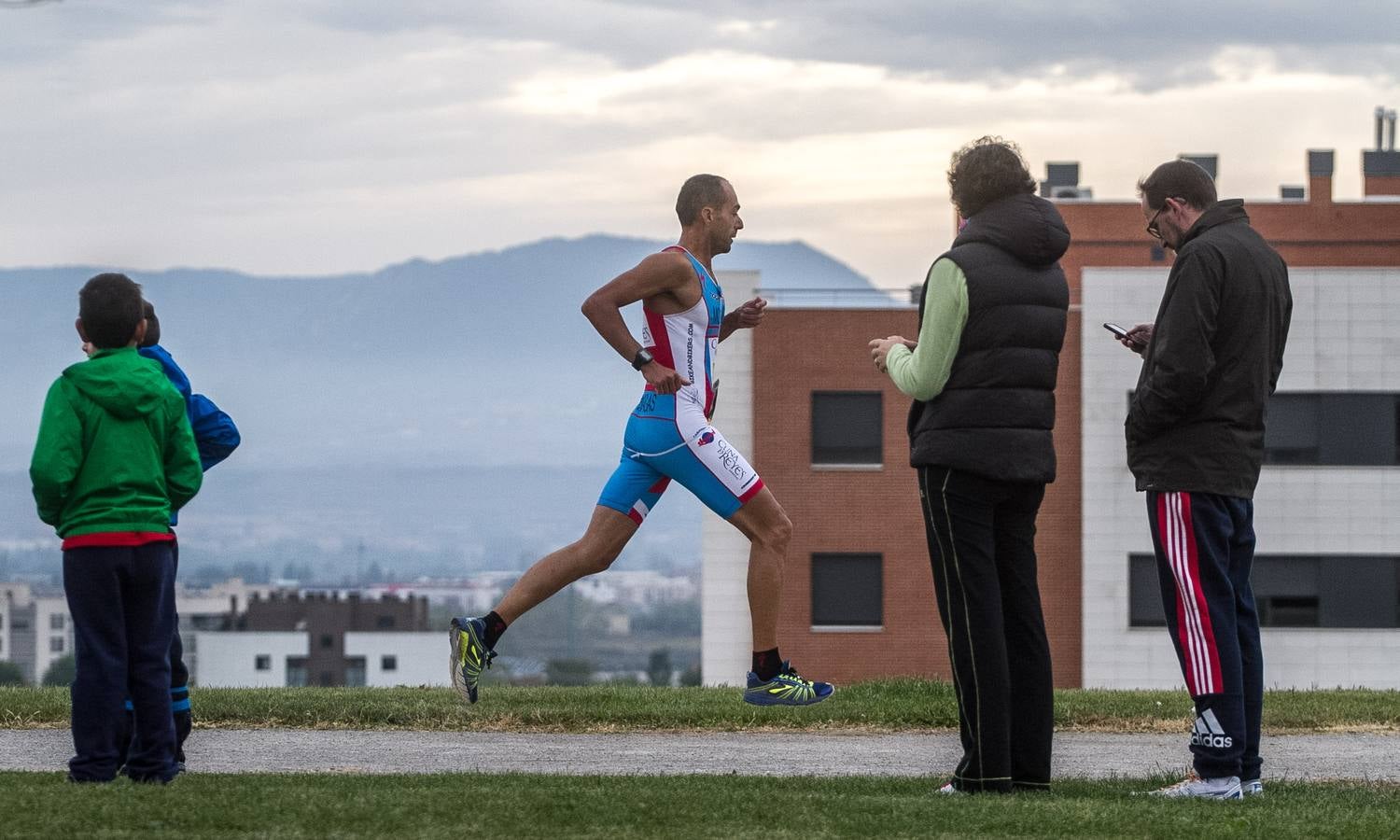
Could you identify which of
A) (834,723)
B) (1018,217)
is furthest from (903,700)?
(1018,217)

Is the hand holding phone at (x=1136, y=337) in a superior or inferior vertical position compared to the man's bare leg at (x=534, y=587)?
superior

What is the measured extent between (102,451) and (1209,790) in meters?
3.76

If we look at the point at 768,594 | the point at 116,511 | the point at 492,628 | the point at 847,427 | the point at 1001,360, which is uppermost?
the point at 847,427

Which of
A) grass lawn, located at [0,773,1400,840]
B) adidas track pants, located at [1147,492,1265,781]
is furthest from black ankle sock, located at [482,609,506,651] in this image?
adidas track pants, located at [1147,492,1265,781]

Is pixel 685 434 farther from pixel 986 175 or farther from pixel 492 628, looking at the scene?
pixel 986 175

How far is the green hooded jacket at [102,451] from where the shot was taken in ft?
21.2

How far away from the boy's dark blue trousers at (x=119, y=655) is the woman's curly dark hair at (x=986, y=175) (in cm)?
289

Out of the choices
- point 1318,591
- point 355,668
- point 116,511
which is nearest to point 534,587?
point 116,511

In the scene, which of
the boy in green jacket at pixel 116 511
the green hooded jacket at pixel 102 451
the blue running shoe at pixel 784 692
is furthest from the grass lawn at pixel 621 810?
the blue running shoe at pixel 784 692

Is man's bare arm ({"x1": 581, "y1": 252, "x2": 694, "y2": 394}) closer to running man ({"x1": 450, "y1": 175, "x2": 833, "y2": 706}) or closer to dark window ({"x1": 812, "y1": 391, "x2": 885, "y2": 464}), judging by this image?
running man ({"x1": 450, "y1": 175, "x2": 833, "y2": 706})

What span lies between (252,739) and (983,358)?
3.90 metres

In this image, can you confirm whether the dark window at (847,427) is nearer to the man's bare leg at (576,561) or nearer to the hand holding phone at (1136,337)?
the man's bare leg at (576,561)

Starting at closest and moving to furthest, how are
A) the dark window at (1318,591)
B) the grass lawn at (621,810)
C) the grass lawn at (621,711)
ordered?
the grass lawn at (621,810)
the grass lawn at (621,711)
the dark window at (1318,591)

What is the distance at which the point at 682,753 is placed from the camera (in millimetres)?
8469
